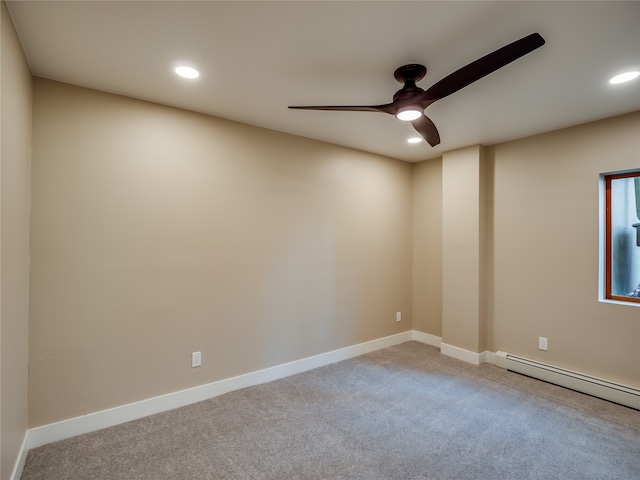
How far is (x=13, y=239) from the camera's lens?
5.54 feet

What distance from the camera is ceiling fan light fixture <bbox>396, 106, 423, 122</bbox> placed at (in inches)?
76.9

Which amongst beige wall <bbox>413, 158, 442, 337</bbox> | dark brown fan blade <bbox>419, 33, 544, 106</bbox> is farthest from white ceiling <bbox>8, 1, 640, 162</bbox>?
beige wall <bbox>413, 158, 442, 337</bbox>

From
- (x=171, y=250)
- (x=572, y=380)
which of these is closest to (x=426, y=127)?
(x=171, y=250)

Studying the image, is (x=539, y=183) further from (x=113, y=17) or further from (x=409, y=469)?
(x=113, y=17)

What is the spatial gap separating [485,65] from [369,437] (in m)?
2.33

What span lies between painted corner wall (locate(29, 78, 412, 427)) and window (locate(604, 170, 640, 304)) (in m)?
2.37

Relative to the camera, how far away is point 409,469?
191 cm

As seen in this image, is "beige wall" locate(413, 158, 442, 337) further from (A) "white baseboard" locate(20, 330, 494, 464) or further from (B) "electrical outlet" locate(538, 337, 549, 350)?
(B) "electrical outlet" locate(538, 337, 549, 350)

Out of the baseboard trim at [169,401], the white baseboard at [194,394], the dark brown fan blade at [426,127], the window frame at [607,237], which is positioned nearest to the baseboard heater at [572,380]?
the white baseboard at [194,394]

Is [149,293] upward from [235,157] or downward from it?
downward

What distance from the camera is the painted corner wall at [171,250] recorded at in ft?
7.20

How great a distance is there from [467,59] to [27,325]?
320cm

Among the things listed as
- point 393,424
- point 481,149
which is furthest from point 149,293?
point 481,149

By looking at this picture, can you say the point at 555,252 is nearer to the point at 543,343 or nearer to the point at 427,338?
the point at 543,343
